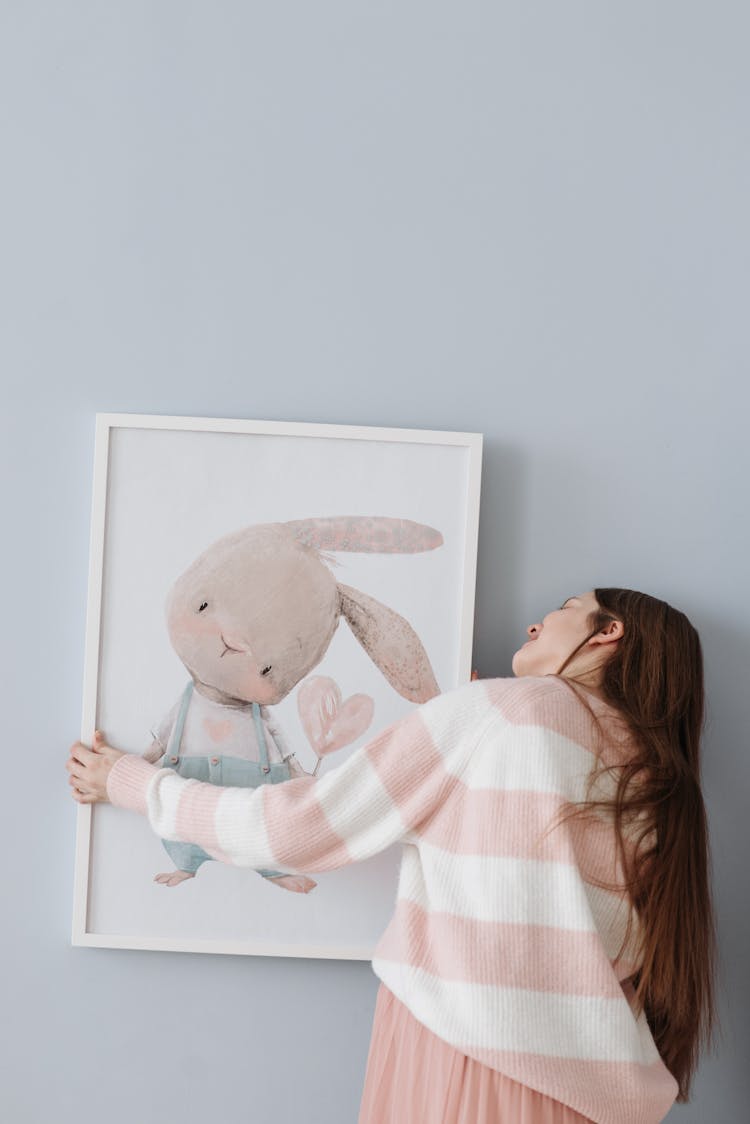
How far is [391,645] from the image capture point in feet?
4.21

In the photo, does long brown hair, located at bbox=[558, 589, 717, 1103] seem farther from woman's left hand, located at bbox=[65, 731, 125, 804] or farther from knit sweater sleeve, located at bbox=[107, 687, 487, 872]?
woman's left hand, located at bbox=[65, 731, 125, 804]

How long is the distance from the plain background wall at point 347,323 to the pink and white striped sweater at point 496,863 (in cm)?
27

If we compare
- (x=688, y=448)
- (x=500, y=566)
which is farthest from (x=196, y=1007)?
(x=688, y=448)

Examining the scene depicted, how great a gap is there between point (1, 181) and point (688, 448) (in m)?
0.95

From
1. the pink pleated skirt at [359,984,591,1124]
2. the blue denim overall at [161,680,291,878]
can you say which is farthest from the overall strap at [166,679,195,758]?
the pink pleated skirt at [359,984,591,1124]

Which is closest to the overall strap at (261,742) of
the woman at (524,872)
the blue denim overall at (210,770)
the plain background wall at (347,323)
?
the blue denim overall at (210,770)

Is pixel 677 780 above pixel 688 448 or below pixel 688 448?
below

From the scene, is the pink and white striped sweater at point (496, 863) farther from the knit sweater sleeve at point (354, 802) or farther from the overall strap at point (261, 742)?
the overall strap at point (261, 742)

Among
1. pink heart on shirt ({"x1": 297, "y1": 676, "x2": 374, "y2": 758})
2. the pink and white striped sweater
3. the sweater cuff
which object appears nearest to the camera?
the pink and white striped sweater

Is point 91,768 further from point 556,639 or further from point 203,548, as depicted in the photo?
point 556,639

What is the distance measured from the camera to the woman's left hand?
1.23 meters

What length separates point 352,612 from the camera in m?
1.28

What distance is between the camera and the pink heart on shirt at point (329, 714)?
4.18 ft

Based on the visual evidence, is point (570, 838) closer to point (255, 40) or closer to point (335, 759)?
point (335, 759)
